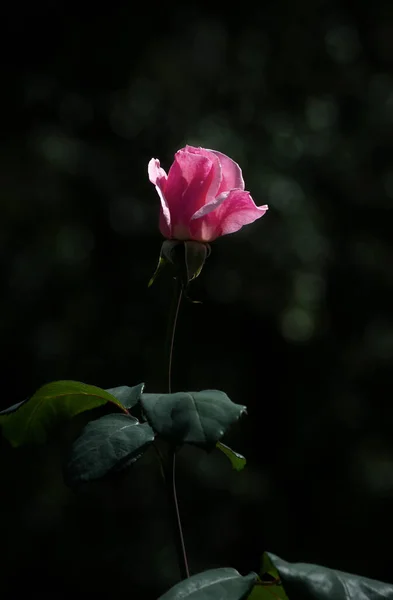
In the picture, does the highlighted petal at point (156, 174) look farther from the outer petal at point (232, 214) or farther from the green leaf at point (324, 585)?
the green leaf at point (324, 585)

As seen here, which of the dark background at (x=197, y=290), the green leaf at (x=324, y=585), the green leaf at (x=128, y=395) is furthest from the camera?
the dark background at (x=197, y=290)

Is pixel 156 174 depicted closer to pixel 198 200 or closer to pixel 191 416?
pixel 198 200

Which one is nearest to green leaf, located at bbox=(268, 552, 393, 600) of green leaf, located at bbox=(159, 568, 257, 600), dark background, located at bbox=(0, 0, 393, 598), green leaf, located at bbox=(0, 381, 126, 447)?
green leaf, located at bbox=(159, 568, 257, 600)

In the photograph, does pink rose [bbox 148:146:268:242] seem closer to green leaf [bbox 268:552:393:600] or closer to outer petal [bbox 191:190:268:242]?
outer petal [bbox 191:190:268:242]

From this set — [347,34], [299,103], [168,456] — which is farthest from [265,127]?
[168,456]

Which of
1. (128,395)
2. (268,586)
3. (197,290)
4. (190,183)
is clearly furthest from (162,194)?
(197,290)

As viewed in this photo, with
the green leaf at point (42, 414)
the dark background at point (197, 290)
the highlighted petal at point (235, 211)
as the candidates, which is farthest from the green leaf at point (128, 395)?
the dark background at point (197, 290)
